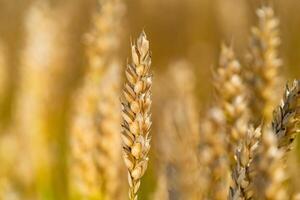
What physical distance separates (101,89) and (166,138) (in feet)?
0.66

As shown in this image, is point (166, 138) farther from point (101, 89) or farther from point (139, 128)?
point (139, 128)

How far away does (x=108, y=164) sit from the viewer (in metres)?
1.24

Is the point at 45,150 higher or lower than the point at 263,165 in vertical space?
higher

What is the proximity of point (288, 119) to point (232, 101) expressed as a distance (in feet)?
1.15

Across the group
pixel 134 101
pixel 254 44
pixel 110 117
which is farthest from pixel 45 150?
pixel 134 101

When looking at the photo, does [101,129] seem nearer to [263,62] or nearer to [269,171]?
[263,62]

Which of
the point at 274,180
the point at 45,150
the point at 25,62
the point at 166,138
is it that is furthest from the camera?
the point at 25,62

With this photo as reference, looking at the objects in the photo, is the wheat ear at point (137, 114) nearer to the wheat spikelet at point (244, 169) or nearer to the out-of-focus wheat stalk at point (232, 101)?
the wheat spikelet at point (244, 169)

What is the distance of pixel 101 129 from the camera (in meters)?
1.24

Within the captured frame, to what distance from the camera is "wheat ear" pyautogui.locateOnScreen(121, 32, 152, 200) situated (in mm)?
833

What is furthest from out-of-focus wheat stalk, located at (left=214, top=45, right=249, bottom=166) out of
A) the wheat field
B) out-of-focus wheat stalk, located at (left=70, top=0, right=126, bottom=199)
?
out-of-focus wheat stalk, located at (left=70, top=0, right=126, bottom=199)

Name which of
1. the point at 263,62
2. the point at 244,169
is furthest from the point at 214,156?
the point at 244,169

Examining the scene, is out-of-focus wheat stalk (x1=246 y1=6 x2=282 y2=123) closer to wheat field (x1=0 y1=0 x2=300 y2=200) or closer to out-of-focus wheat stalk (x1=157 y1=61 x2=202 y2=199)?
wheat field (x1=0 y1=0 x2=300 y2=200)

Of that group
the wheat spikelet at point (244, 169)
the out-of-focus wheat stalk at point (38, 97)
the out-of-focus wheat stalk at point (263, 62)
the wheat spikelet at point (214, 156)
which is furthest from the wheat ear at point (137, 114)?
the out-of-focus wheat stalk at point (38, 97)
